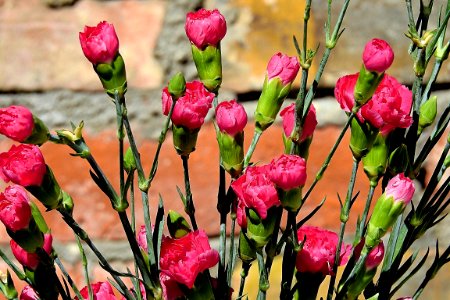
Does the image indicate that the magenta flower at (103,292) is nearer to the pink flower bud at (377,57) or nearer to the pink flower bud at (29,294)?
the pink flower bud at (29,294)

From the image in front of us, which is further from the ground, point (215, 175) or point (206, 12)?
point (206, 12)

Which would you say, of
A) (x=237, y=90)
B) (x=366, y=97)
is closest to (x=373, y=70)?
(x=366, y=97)

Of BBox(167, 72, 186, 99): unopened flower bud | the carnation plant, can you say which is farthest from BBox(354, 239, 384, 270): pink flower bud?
BBox(167, 72, 186, 99): unopened flower bud

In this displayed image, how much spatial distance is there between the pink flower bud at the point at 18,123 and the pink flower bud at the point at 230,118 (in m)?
0.08

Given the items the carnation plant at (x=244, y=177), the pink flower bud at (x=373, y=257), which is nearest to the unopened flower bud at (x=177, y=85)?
the carnation plant at (x=244, y=177)

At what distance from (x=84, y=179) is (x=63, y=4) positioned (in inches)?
6.0

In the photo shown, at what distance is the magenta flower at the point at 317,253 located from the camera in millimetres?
370

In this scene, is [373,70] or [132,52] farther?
[132,52]

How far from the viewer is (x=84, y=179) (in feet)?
2.38

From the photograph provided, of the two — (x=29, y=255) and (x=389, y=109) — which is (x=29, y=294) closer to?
(x=29, y=255)

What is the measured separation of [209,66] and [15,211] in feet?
0.34

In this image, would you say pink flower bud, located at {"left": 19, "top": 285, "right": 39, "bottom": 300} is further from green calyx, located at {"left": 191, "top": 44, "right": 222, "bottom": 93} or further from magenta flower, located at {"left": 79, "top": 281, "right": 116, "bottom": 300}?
green calyx, located at {"left": 191, "top": 44, "right": 222, "bottom": 93}

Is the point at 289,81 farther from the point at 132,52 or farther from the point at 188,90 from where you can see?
the point at 132,52

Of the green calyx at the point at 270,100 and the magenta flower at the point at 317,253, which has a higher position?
the green calyx at the point at 270,100
